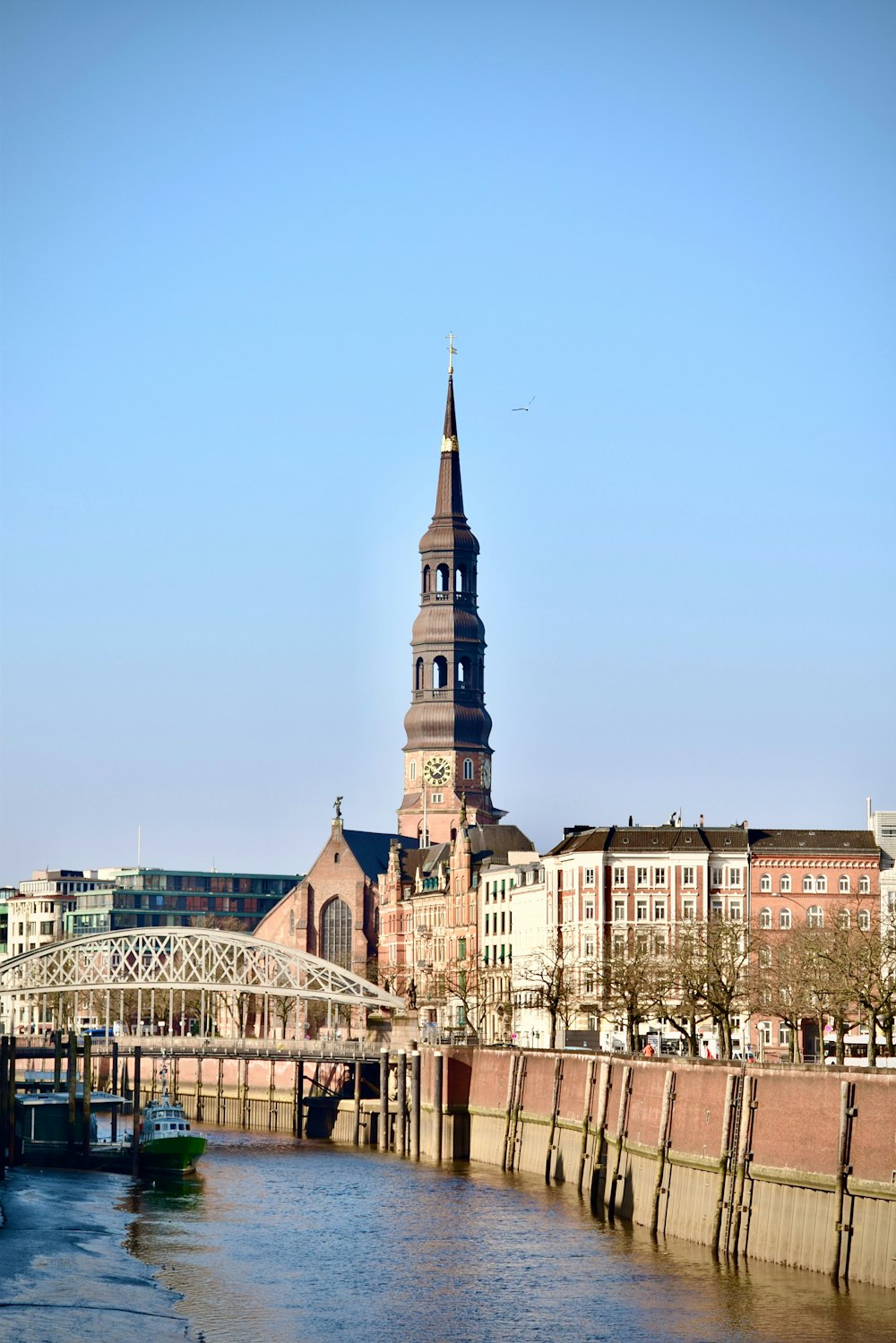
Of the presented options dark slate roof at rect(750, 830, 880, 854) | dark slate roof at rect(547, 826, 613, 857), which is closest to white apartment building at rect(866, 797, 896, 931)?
dark slate roof at rect(750, 830, 880, 854)

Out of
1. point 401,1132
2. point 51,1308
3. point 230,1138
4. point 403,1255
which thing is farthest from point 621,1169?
point 230,1138

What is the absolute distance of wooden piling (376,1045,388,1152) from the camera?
531 feet

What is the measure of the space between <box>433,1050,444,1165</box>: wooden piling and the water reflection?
18.9 metres

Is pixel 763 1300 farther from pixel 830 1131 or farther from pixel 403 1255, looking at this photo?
pixel 403 1255

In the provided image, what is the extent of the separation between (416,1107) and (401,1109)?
457cm

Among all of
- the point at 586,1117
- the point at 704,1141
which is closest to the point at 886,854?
the point at 586,1117

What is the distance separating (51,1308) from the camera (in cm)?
8050

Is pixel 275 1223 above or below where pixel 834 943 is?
below

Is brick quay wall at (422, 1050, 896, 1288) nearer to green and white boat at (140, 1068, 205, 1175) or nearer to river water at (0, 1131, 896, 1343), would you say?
river water at (0, 1131, 896, 1343)

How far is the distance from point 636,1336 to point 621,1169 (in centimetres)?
3131

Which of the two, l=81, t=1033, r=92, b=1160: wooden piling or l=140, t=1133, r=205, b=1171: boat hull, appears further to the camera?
l=81, t=1033, r=92, b=1160: wooden piling

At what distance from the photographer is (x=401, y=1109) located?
517 feet

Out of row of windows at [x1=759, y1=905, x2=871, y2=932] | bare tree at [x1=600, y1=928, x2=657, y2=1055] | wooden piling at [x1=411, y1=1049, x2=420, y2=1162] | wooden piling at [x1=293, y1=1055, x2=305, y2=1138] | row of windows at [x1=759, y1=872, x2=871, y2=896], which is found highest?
row of windows at [x1=759, y1=872, x2=871, y2=896]

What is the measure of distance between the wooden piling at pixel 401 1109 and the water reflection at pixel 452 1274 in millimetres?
28456
